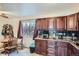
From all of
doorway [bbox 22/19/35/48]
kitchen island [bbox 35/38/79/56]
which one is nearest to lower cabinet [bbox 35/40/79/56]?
kitchen island [bbox 35/38/79/56]

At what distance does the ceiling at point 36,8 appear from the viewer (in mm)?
2377

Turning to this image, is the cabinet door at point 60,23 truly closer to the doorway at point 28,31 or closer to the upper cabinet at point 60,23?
the upper cabinet at point 60,23

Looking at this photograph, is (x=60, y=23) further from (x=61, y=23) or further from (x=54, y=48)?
(x=54, y=48)

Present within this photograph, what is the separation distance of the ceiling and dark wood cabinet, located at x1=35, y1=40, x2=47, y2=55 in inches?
15.1

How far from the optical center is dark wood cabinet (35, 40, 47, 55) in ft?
7.81

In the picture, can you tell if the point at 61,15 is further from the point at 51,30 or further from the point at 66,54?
the point at 66,54

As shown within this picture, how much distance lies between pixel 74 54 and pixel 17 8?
104 cm

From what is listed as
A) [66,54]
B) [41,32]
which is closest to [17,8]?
[41,32]

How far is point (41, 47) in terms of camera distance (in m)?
2.40

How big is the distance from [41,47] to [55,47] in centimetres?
20

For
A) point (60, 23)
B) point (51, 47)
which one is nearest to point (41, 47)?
point (51, 47)

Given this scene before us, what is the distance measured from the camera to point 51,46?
7.86 feet

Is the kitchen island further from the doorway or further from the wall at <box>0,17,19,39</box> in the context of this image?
the wall at <box>0,17,19,39</box>

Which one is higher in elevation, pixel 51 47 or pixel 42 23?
pixel 42 23
